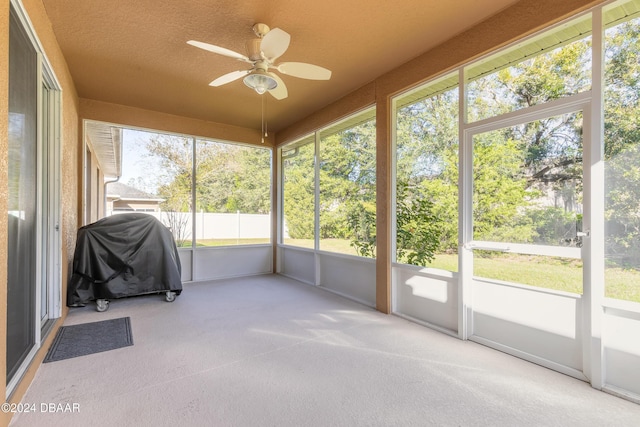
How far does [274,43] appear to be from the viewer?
228 cm

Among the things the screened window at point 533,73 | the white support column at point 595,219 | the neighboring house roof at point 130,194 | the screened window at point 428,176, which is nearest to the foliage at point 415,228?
the screened window at point 428,176

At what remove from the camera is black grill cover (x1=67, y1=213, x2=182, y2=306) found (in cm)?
345

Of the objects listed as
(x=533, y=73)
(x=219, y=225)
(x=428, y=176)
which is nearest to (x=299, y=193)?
(x=219, y=225)

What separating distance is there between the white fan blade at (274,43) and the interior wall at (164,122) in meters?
3.26

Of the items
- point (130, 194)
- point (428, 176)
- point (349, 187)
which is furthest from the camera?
point (130, 194)

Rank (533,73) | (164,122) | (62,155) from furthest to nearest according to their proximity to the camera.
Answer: (164,122)
(62,155)
(533,73)

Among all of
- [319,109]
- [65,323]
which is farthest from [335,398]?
[319,109]

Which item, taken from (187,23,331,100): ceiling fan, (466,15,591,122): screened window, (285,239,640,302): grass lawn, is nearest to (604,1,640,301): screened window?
(285,239,640,302): grass lawn

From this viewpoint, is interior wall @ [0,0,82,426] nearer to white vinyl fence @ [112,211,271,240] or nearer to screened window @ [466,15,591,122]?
white vinyl fence @ [112,211,271,240]

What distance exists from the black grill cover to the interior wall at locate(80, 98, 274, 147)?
178 centimetres

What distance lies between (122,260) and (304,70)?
3147 mm

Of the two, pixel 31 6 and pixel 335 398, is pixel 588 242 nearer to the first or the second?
pixel 335 398

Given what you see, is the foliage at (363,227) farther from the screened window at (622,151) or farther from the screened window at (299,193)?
the screened window at (622,151)

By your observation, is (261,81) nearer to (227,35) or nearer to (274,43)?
(274,43)
